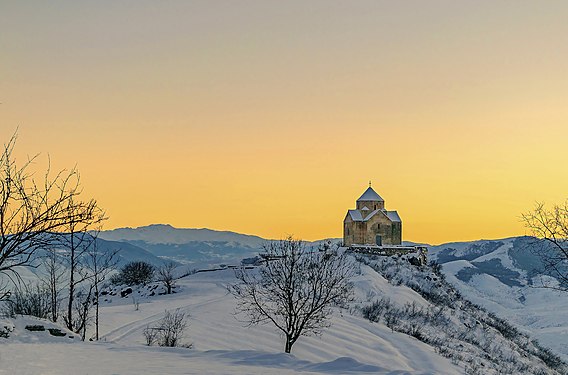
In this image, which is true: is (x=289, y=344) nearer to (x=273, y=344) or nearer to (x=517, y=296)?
(x=273, y=344)

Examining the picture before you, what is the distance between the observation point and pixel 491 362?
2939 cm

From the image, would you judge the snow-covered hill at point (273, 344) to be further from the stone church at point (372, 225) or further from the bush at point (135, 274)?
the stone church at point (372, 225)

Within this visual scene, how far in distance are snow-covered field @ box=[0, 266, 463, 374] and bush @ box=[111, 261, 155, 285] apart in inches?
309

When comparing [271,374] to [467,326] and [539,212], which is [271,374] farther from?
[467,326]

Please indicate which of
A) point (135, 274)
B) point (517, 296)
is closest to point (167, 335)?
point (135, 274)

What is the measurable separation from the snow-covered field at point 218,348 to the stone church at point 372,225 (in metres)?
18.4

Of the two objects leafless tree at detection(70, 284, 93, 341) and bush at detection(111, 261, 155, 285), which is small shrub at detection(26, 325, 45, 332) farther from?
bush at detection(111, 261, 155, 285)

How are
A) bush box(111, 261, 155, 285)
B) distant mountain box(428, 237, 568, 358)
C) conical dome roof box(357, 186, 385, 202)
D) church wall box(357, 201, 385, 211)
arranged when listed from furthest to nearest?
distant mountain box(428, 237, 568, 358), conical dome roof box(357, 186, 385, 202), church wall box(357, 201, 385, 211), bush box(111, 261, 155, 285)

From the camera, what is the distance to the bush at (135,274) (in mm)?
55812

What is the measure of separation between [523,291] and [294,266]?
143 m

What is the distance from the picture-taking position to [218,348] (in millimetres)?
22812

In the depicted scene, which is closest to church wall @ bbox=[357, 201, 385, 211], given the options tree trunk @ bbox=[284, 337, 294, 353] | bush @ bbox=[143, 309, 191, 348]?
bush @ bbox=[143, 309, 191, 348]

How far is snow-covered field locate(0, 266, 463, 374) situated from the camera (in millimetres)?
13305

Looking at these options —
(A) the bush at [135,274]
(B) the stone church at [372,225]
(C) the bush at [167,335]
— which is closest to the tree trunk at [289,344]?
(C) the bush at [167,335]
